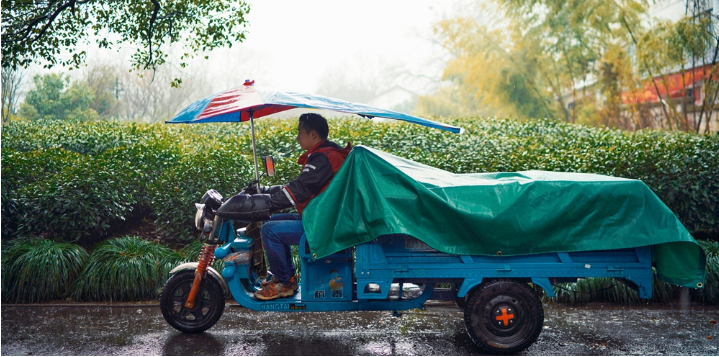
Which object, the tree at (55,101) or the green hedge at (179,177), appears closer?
the green hedge at (179,177)

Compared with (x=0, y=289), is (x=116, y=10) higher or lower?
higher

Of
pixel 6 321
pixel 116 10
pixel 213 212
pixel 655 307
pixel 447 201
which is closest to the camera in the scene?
pixel 447 201

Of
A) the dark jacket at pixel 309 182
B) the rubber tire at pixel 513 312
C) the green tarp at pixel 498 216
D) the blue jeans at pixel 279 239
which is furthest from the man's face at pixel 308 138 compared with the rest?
the rubber tire at pixel 513 312

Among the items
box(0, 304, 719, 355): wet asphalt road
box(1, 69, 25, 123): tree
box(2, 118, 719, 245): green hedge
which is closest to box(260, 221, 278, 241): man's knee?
box(0, 304, 719, 355): wet asphalt road

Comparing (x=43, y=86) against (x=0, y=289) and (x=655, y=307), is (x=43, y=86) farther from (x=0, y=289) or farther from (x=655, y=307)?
(x=655, y=307)

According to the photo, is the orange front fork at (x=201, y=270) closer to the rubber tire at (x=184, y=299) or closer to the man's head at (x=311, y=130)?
the rubber tire at (x=184, y=299)

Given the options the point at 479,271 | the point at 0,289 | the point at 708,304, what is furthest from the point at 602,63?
the point at 0,289

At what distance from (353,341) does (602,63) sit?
49.6 ft

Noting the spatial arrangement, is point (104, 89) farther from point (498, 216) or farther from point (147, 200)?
point (498, 216)

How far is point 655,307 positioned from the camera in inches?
227

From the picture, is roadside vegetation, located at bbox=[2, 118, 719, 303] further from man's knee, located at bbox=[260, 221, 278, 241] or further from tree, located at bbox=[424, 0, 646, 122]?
tree, located at bbox=[424, 0, 646, 122]

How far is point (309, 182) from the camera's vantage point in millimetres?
4234

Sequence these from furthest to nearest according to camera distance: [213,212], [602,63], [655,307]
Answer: [602,63], [655,307], [213,212]

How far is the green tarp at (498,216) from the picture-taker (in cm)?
404
